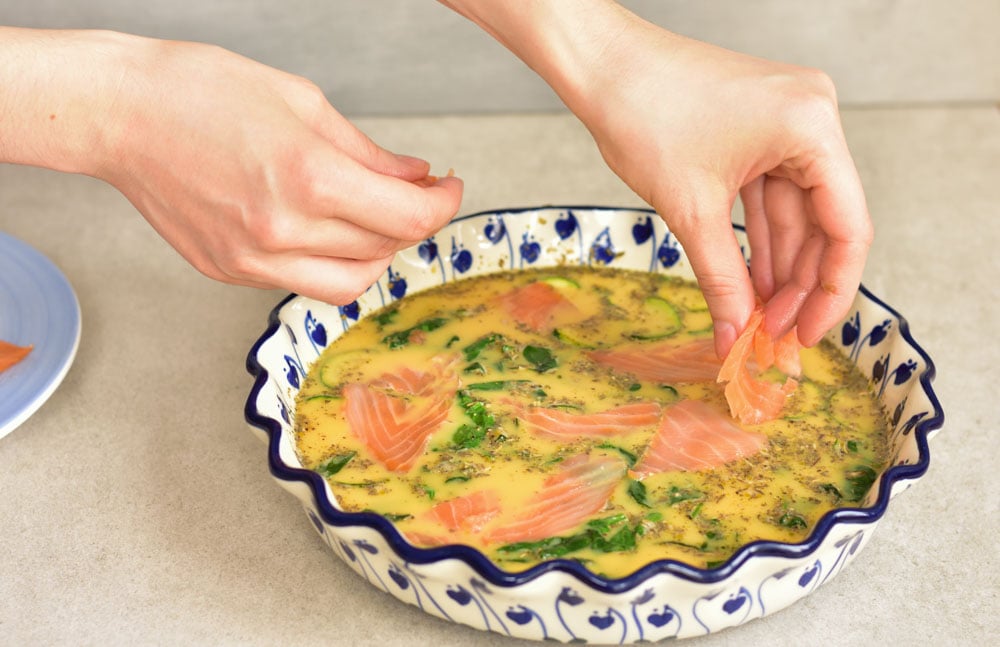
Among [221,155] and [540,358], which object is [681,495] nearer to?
[540,358]

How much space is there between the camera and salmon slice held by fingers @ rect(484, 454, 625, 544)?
146 cm

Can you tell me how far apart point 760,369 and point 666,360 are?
16 centimetres

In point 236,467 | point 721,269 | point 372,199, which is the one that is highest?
point 372,199

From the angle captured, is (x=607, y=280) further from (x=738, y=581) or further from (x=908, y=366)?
(x=738, y=581)

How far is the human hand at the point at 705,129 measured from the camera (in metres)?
1.55

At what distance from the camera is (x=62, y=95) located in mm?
1458

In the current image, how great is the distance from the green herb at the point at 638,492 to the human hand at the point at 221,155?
0.49 m

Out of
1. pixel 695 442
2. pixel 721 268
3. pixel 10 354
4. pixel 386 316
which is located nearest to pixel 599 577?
pixel 695 442

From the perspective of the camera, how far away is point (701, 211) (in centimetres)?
157

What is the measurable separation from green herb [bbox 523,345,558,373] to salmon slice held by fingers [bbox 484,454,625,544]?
0.91ft

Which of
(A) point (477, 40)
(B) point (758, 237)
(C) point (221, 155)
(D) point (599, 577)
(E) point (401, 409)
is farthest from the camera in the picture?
(A) point (477, 40)

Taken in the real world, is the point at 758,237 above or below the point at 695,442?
above

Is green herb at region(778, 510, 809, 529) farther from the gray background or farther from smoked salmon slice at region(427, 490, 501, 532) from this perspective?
the gray background

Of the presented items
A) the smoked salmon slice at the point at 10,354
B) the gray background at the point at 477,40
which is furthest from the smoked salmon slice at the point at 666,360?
the gray background at the point at 477,40
